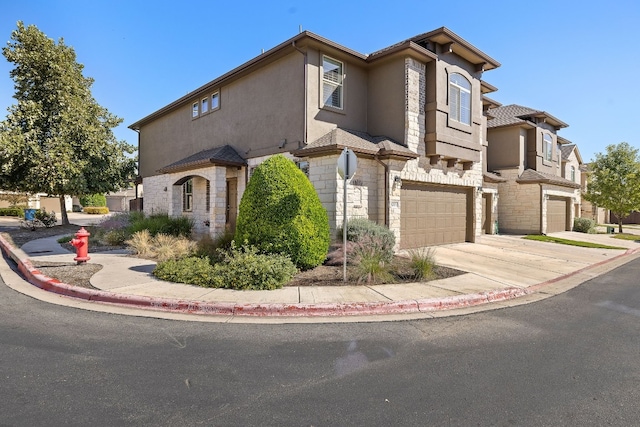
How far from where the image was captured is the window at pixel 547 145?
77.7 ft

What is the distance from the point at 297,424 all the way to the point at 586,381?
3187mm

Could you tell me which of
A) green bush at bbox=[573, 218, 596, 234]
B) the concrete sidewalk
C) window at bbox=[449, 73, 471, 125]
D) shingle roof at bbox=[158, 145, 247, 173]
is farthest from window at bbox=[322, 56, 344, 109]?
green bush at bbox=[573, 218, 596, 234]

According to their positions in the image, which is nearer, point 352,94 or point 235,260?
point 235,260

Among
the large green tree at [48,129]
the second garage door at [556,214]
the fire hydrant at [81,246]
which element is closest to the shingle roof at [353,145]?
the fire hydrant at [81,246]

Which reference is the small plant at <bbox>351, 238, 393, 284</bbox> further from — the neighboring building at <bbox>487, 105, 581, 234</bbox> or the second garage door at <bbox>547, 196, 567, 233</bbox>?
the second garage door at <bbox>547, 196, 567, 233</bbox>

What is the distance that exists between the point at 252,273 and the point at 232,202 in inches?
351

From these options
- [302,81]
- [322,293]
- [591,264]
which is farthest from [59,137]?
[591,264]

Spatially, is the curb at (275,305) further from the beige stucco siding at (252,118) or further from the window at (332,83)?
the window at (332,83)

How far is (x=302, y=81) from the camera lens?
1184 centimetres

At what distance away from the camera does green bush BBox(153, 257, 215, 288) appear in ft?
24.7

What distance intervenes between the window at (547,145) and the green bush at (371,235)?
63.7 ft

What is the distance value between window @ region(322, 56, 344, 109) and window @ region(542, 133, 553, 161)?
18.0 meters

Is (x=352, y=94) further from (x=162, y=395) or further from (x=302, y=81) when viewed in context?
(x=162, y=395)

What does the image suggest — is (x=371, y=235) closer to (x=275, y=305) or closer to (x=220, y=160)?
(x=275, y=305)
